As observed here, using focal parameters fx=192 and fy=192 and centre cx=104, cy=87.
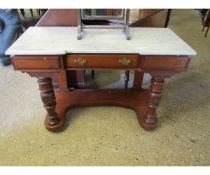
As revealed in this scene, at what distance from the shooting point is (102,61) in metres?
0.96

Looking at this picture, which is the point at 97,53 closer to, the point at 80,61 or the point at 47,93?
the point at 80,61

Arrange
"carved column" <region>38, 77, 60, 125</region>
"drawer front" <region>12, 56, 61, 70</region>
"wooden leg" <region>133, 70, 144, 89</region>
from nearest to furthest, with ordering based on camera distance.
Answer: "drawer front" <region>12, 56, 61, 70</region>, "carved column" <region>38, 77, 60, 125</region>, "wooden leg" <region>133, 70, 144, 89</region>

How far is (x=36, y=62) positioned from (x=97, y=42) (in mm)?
324

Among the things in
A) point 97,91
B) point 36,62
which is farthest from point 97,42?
point 97,91

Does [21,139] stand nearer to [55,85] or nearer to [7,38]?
[55,85]

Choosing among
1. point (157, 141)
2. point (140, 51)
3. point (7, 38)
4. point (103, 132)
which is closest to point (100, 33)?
point (140, 51)

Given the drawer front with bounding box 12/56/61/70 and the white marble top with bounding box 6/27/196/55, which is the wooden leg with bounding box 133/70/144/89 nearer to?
the white marble top with bounding box 6/27/196/55

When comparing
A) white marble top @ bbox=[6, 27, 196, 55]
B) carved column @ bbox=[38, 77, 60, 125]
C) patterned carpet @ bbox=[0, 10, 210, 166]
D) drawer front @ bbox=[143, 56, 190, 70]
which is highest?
white marble top @ bbox=[6, 27, 196, 55]

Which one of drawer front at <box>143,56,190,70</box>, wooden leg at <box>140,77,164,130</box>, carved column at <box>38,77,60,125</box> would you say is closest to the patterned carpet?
wooden leg at <box>140,77,164,130</box>

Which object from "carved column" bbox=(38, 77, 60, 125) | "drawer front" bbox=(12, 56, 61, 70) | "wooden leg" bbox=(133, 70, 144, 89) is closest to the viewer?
"drawer front" bbox=(12, 56, 61, 70)

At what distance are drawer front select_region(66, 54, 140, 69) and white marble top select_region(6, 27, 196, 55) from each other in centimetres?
3

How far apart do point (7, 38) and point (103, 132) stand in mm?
1459

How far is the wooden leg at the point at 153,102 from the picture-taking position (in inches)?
42.2

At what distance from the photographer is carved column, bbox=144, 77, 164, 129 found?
1.07 m
